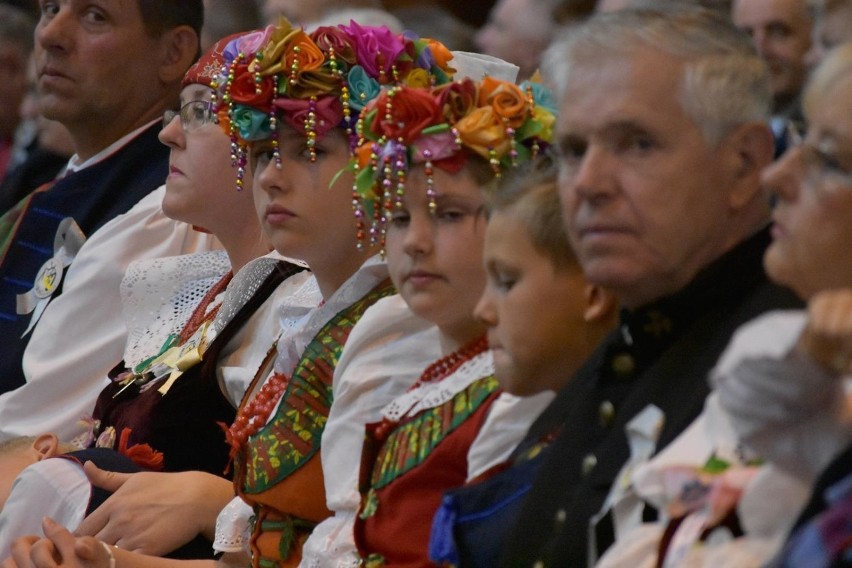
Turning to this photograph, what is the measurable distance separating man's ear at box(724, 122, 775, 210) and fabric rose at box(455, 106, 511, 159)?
1.70ft

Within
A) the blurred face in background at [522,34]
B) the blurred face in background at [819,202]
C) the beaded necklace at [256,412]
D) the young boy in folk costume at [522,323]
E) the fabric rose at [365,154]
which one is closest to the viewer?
the blurred face in background at [819,202]

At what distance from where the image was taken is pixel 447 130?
2.60m

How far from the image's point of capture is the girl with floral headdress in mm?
2553

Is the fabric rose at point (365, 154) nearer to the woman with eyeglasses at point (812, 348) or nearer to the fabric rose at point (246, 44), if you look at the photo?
the fabric rose at point (246, 44)

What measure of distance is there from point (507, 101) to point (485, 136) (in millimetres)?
79

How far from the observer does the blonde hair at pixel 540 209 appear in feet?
7.68

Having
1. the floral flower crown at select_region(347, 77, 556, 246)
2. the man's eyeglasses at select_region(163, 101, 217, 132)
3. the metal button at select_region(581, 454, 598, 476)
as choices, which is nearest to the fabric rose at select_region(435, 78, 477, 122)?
the floral flower crown at select_region(347, 77, 556, 246)

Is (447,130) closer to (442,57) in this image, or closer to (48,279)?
(442,57)

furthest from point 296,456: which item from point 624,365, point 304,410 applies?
point 624,365

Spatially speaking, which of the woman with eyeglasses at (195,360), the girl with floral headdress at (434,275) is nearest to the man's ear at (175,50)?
the woman with eyeglasses at (195,360)

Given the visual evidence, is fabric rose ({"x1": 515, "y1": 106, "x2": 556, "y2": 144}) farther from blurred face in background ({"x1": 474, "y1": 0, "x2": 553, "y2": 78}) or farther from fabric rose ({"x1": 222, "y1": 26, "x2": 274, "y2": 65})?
blurred face in background ({"x1": 474, "y1": 0, "x2": 553, "y2": 78})

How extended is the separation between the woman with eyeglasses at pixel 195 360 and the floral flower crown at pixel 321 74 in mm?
416

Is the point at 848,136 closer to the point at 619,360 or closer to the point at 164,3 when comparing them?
the point at 619,360

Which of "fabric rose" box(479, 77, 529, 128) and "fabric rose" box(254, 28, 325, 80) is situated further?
"fabric rose" box(254, 28, 325, 80)
